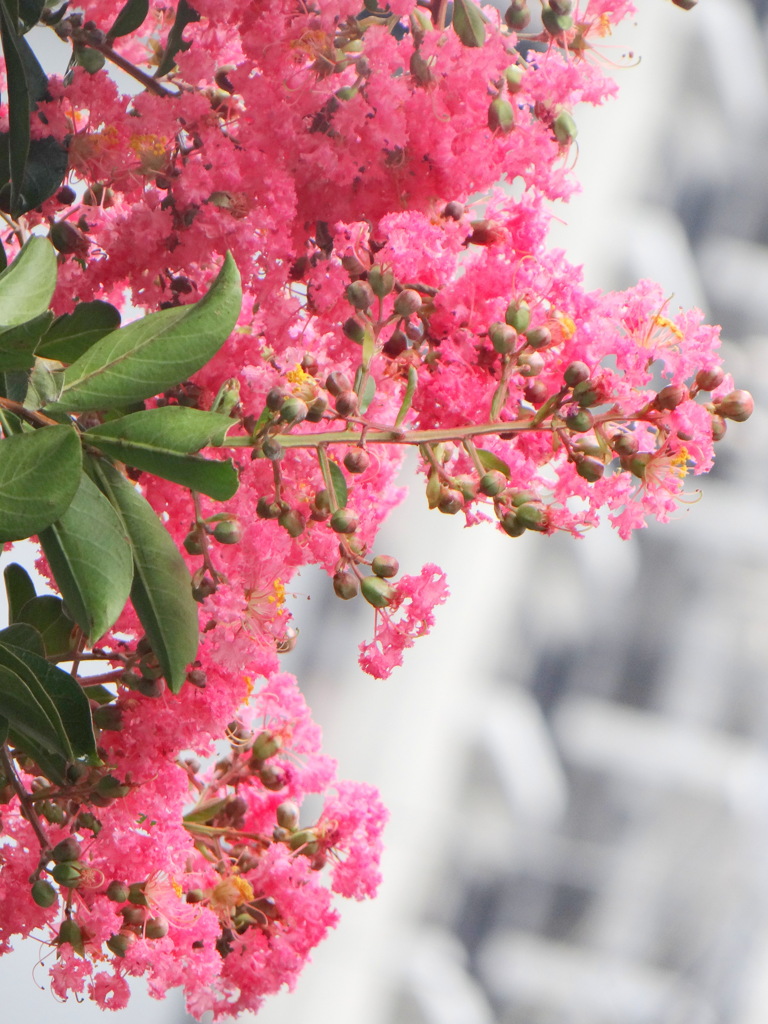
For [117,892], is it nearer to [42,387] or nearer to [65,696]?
[65,696]

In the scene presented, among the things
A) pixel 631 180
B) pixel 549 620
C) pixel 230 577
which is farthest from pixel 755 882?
pixel 230 577

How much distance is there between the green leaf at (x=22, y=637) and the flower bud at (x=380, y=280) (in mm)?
233

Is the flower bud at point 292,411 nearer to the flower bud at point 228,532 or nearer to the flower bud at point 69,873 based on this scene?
the flower bud at point 228,532

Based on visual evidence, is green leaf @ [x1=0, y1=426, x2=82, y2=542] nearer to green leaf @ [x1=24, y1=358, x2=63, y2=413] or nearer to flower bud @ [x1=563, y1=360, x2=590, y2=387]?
green leaf @ [x1=24, y1=358, x2=63, y2=413]

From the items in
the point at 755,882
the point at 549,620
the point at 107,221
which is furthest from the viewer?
the point at 549,620

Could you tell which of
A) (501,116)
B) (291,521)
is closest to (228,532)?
(291,521)

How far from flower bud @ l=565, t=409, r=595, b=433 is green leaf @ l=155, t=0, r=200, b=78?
0.95ft

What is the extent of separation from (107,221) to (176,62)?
0.09 m

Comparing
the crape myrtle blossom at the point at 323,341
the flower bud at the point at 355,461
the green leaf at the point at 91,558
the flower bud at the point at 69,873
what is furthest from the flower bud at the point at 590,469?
the flower bud at the point at 69,873

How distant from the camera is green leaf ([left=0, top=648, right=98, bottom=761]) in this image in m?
0.54

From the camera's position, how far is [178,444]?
1.63ft

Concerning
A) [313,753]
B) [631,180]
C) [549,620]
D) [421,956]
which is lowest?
[313,753]

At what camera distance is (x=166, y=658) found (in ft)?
1.72

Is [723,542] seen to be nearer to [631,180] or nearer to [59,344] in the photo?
[631,180]
